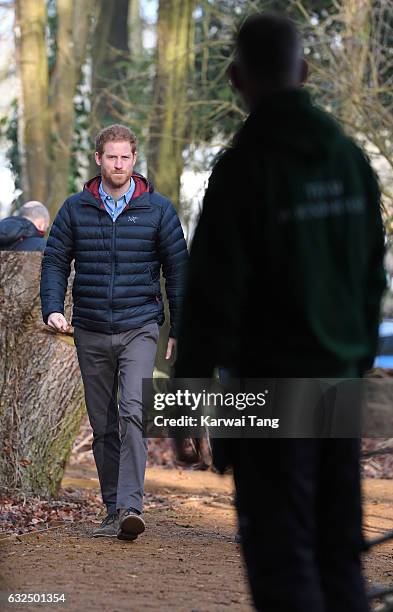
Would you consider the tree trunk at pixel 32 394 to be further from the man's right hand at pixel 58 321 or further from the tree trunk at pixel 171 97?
the tree trunk at pixel 171 97

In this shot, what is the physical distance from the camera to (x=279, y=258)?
360 cm

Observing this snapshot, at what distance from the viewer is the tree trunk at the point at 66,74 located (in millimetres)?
18734

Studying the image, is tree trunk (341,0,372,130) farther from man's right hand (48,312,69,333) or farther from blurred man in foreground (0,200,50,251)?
man's right hand (48,312,69,333)

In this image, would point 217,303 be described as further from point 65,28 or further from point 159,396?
point 65,28

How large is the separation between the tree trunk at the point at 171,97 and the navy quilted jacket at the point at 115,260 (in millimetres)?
9933

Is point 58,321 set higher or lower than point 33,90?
lower

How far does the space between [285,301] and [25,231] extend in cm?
746

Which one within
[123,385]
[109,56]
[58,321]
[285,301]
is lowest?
[123,385]

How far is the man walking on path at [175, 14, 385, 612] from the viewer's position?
358cm

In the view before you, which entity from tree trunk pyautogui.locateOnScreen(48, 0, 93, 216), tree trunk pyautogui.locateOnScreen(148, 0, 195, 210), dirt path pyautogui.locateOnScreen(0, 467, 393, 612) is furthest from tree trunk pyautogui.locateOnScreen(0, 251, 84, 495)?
tree trunk pyautogui.locateOnScreen(48, 0, 93, 216)

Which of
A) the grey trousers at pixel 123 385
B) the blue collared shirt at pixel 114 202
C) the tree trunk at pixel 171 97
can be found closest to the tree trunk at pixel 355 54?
the tree trunk at pixel 171 97

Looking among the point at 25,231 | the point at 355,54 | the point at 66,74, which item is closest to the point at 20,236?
the point at 25,231

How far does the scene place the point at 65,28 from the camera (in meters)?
19.0

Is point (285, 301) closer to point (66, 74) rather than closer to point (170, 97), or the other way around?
point (170, 97)
